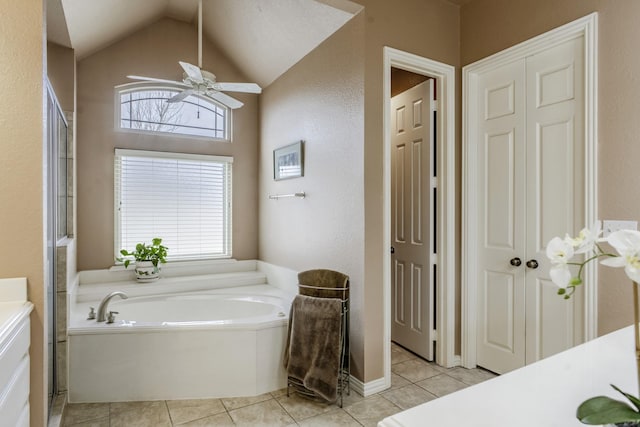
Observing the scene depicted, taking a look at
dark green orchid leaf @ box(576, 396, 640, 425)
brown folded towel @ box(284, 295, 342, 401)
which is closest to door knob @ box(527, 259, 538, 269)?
brown folded towel @ box(284, 295, 342, 401)

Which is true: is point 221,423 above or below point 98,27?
below

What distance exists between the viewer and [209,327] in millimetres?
2551

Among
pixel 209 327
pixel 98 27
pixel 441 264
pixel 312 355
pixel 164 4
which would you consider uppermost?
pixel 164 4

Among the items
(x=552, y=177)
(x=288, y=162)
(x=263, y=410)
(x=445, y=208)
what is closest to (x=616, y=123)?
(x=552, y=177)

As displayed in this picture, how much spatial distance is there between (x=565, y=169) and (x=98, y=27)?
3732 millimetres

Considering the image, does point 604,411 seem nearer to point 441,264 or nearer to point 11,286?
point 11,286

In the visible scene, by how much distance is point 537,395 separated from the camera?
85cm

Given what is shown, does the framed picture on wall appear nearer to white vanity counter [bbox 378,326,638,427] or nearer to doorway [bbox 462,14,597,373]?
doorway [bbox 462,14,597,373]

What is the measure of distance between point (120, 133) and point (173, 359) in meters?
2.39

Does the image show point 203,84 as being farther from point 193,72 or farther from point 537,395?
point 537,395

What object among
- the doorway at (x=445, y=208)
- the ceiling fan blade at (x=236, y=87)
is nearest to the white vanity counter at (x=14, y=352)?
the ceiling fan blade at (x=236, y=87)

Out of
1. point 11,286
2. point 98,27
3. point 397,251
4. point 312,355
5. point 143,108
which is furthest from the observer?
point 143,108

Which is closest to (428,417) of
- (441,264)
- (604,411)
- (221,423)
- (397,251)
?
(604,411)

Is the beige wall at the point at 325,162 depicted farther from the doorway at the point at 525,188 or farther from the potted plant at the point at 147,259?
the potted plant at the point at 147,259
